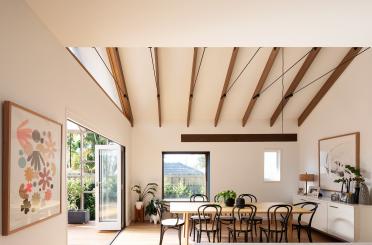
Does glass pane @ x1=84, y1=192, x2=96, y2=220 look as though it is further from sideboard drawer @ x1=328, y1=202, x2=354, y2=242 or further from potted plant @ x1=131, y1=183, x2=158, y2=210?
sideboard drawer @ x1=328, y1=202, x2=354, y2=242

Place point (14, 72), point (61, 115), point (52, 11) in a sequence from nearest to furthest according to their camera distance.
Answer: point (14, 72)
point (52, 11)
point (61, 115)

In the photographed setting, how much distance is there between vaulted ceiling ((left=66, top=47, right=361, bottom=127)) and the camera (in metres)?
6.88

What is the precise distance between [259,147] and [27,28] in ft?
25.7

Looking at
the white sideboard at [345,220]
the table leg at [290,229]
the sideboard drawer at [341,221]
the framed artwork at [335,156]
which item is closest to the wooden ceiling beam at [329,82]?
the framed artwork at [335,156]

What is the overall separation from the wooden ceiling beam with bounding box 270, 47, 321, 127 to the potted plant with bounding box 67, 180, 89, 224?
5.46 m

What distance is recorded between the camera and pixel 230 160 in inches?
375

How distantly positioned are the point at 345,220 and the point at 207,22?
513 centimetres

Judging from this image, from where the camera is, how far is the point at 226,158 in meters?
9.53

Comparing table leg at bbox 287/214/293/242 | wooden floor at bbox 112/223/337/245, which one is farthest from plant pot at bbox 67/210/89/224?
table leg at bbox 287/214/293/242

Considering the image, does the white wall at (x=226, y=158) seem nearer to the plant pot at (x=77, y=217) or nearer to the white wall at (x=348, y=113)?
the white wall at (x=348, y=113)

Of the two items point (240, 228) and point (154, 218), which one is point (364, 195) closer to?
point (240, 228)

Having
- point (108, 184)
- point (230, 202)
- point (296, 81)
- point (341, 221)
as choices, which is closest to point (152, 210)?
point (108, 184)

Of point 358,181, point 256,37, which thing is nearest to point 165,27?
point 256,37

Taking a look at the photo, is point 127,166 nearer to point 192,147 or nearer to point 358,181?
point 192,147
